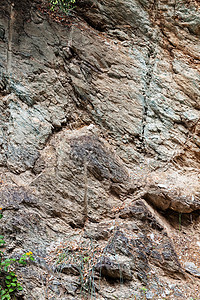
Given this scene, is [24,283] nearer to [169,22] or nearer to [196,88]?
[196,88]

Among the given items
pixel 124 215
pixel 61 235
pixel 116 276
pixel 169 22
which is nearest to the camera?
pixel 116 276

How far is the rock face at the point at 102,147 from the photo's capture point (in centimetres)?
384

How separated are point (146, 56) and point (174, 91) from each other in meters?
1.15

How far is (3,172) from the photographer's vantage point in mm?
4523

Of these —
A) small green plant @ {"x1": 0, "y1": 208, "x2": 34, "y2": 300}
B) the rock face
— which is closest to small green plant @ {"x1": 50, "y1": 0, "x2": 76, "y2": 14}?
the rock face

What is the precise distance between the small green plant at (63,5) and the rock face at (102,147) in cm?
22

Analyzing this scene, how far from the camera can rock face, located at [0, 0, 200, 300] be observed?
384cm

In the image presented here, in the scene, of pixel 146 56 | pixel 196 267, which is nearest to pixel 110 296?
pixel 196 267

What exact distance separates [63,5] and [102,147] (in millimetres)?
3870

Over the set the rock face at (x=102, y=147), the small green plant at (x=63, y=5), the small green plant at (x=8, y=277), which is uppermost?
the small green plant at (x=63, y=5)

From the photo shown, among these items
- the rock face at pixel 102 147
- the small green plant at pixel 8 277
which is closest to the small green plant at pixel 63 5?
the rock face at pixel 102 147

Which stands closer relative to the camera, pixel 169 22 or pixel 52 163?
pixel 52 163

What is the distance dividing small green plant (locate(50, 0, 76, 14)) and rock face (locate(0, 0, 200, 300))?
22 centimetres

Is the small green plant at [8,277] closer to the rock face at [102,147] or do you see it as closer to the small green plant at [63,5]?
the rock face at [102,147]
